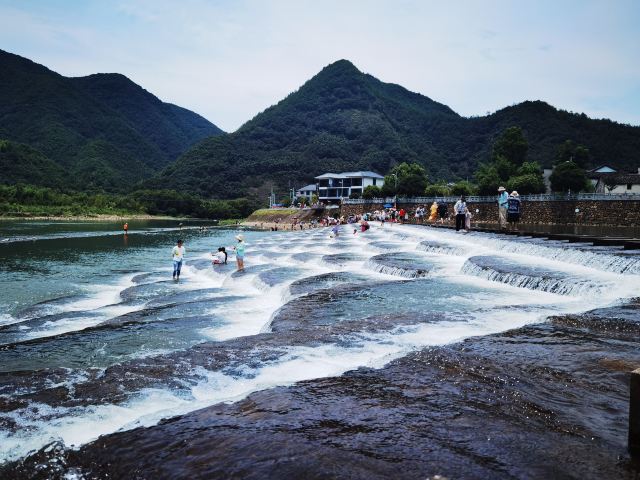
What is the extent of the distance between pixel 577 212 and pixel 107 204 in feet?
356

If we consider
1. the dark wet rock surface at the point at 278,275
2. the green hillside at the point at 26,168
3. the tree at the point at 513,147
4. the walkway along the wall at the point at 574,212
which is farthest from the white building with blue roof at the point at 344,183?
the dark wet rock surface at the point at 278,275

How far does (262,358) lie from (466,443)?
3704 mm

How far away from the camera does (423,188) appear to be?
253 ft

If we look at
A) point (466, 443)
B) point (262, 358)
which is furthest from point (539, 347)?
point (262, 358)

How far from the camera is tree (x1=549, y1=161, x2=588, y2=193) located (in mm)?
57969

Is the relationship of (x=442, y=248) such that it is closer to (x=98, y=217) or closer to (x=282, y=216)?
(x=282, y=216)

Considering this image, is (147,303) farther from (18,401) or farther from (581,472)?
(581,472)

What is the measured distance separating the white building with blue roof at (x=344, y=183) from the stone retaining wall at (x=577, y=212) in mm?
61692

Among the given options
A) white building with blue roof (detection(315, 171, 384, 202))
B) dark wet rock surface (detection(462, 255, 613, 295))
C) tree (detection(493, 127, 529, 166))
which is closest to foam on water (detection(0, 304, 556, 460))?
dark wet rock surface (detection(462, 255, 613, 295))

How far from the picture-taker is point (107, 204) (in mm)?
117875

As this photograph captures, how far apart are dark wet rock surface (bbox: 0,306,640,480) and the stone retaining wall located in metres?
35.9

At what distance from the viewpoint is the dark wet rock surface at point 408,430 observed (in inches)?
157

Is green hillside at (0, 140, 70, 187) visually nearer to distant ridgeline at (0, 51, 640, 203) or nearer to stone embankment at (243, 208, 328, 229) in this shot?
distant ridgeline at (0, 51, 640, 203)

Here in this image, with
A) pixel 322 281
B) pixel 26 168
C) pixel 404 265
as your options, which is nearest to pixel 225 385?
pixel 322 281
